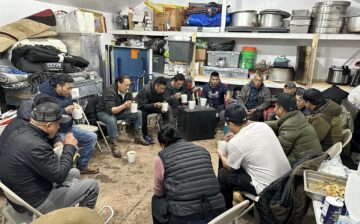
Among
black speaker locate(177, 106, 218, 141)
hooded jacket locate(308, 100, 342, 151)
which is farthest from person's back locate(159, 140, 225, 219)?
black speaker locate(177, 106, 218, 141)

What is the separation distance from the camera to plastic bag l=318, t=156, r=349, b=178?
5.53 feet

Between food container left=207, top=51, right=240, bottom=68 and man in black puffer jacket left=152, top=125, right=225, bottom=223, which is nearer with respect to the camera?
man in black puffer jacket left=152, top=125, right=225, bottom=223

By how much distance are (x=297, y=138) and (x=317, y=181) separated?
24.9 inches

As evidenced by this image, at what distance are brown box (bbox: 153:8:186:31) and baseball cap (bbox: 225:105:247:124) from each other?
144 inches

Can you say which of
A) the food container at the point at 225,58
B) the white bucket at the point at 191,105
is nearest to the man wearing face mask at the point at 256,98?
the white bucket at the point at 191,105

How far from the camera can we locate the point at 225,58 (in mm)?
5062

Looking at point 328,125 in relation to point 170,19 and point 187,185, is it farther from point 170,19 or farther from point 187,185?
point 170,19

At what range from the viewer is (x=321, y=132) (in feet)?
8.07

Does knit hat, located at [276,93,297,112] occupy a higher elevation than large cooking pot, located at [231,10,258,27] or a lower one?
lower

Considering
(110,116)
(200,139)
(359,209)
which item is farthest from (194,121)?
(359,209)

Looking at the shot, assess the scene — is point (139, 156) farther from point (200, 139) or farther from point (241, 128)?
point (241, 128)

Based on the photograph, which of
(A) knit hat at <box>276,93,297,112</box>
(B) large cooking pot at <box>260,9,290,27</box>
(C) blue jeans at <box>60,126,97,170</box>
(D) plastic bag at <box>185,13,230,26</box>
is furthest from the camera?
(D) plastic bag at <box>185,13,230,26</box>

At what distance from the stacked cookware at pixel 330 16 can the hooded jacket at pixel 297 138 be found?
2.70m

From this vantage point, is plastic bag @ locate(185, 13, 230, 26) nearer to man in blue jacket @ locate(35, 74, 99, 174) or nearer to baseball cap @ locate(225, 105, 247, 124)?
man in blue jacket @ locate(35, 74, 99, 174)
